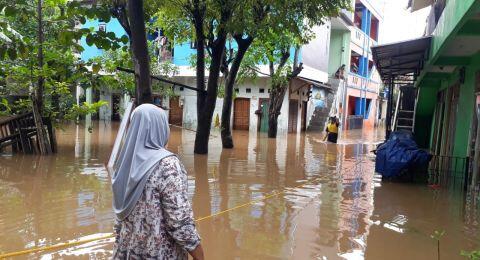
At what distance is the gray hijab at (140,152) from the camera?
2.66m

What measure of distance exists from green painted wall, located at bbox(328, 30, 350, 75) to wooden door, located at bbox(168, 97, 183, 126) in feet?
41.1

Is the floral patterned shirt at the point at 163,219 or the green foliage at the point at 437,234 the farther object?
the green foliage at the point at 437,234

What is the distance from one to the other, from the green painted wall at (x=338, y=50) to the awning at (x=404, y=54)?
61.8 ft

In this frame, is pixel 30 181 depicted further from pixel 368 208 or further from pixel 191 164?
pixel 368 208

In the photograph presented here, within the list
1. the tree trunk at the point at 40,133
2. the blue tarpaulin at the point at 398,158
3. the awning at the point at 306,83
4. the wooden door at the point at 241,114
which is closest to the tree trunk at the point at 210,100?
the tree trunk at the point at 40,133

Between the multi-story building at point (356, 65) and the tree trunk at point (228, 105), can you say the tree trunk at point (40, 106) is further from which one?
the multi-story building at point (356, 65)

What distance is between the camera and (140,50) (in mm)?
7793

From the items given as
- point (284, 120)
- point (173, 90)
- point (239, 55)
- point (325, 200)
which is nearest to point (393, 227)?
point (325, 200)

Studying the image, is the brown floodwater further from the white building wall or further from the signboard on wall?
the white building wall

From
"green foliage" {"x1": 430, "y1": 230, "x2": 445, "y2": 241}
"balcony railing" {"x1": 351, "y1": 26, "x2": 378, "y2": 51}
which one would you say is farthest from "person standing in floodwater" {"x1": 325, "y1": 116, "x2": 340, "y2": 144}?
"balcony railing" {"x1": 351, "y1": 26, "x2": 378, "y2": 51}

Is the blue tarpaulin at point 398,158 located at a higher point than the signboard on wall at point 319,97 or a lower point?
lower

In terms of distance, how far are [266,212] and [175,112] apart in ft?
76.7

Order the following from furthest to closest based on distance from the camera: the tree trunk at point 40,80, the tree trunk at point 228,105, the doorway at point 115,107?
the doorway at point 115,107 → the tree trunk at point 228,105 → the tree trunk at point 40,80

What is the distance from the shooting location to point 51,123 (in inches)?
521
